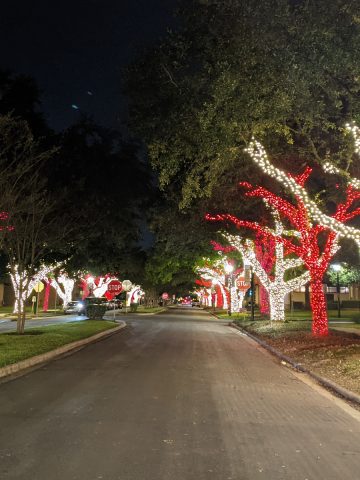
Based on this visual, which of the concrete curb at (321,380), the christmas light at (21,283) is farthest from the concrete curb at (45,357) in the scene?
the concrete curb at (321,380)

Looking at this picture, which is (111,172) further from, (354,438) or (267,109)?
(354,438)

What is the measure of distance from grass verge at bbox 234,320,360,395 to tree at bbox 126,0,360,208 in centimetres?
565

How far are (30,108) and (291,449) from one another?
67.7 ft

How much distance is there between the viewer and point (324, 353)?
15.9 meters

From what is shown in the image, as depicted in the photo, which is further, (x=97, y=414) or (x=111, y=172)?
(x=111, y=172)

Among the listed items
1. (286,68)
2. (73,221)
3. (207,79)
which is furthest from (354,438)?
(73,221)

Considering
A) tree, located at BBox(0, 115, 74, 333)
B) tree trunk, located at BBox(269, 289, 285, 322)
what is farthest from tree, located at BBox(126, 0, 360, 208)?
tree trunk, located at BBox(269, 289, 285, 322)

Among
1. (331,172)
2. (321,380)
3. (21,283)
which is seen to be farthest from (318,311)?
(21,283)

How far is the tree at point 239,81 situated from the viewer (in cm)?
1214

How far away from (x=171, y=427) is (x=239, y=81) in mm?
8485

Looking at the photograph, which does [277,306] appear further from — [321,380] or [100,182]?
[321,380]

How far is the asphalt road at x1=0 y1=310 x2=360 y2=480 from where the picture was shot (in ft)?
18.1

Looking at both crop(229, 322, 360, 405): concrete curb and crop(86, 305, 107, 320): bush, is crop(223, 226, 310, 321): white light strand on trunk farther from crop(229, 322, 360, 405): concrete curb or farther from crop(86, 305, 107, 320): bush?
crop(86, 305, 107, 320): bush

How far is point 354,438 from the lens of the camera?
699 centimetres
